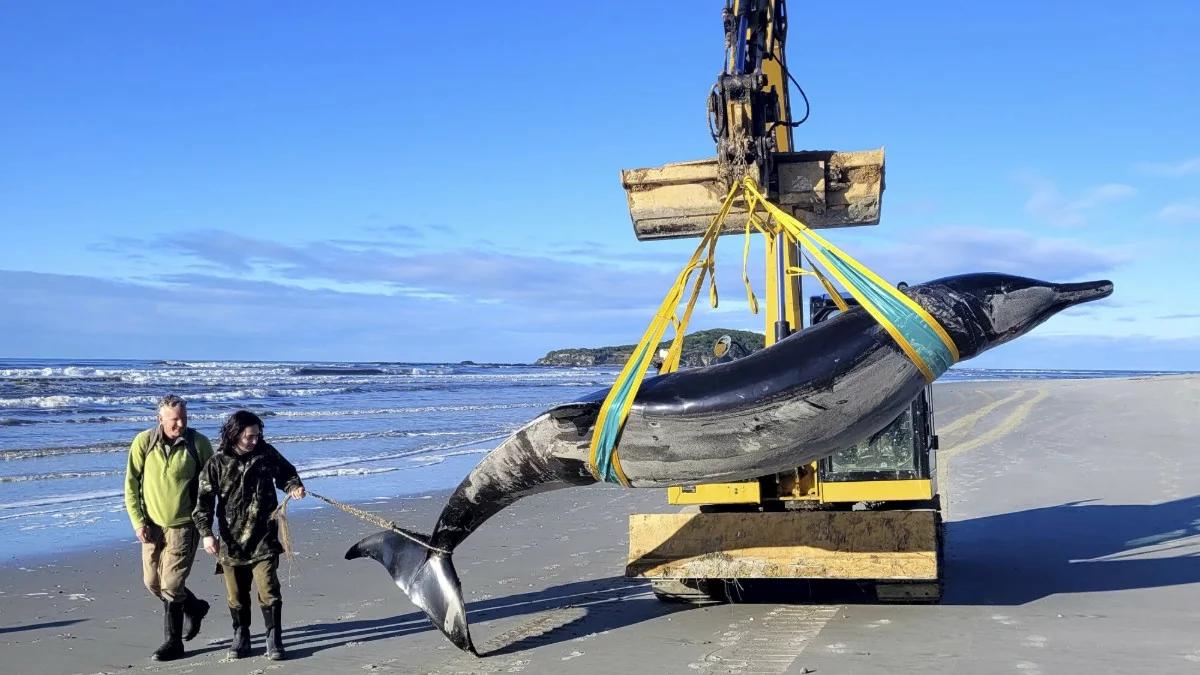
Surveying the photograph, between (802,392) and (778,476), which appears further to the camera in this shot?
(778,476)

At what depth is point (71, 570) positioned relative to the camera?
1000 cm

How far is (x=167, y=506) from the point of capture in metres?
7.23

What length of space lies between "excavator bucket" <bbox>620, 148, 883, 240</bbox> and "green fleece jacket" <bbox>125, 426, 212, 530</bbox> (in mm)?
3512

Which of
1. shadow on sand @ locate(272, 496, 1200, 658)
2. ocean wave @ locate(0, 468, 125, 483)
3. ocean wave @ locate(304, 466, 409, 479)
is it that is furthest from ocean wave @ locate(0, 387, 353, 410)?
shadow on sand @ locate(272, 496, 1200, 658)

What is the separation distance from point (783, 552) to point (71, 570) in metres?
6.45

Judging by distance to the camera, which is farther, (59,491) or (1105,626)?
(59,491)

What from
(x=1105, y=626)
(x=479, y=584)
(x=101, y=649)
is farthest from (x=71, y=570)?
(x=1105, y=626)

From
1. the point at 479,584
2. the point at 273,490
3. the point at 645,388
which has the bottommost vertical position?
the point at 479,584

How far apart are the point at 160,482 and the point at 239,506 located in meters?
0.62

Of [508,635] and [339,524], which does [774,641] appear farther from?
[339,524]

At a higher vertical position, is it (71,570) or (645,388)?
(645,388)

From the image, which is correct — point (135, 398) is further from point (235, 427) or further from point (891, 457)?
point (891, 457)

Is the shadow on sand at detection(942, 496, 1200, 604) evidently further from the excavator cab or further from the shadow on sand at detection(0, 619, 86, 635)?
the shadow on sand at detection(0, 619, 86, 635)

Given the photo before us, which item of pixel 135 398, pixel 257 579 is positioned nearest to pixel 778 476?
pixel 257 579
